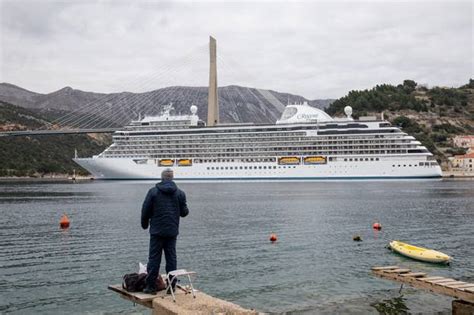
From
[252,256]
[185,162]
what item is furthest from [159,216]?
[185,162]

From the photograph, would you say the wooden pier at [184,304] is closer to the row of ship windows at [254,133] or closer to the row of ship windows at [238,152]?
the row of ship windows at [238,152]

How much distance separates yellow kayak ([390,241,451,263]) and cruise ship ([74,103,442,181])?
207 ft

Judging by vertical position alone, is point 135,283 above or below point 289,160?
below

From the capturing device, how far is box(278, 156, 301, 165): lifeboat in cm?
8419

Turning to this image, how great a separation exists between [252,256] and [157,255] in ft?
32.2

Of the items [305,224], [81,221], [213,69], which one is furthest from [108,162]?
[305,224]

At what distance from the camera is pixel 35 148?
134 meters

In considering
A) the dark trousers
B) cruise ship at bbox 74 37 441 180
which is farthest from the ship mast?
the dark trousers

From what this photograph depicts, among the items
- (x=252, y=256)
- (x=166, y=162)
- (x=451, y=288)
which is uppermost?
(x=166, y=162)

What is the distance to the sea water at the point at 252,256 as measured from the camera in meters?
12.5

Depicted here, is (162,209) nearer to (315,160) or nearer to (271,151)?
(315,160)

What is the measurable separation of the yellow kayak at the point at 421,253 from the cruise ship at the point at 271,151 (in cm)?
6301

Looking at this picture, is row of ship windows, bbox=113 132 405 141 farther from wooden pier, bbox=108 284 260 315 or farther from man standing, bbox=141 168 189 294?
wooden pier, bbox=108 284 260 315

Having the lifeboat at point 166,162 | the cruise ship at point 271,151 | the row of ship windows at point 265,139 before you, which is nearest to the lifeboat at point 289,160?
the cruise ship at point 271,151
